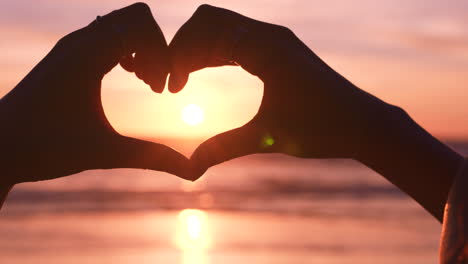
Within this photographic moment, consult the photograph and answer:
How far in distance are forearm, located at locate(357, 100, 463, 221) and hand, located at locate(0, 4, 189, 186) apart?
0.42 meters

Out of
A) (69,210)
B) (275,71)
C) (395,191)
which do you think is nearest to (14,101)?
(275,71)

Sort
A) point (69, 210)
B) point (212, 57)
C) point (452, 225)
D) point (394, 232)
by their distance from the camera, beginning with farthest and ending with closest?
point (69, 210) → point (394, 232) → point (212, 57) → point (452, 225)

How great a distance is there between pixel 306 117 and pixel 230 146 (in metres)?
0.18

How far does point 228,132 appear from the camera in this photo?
1.84 meters

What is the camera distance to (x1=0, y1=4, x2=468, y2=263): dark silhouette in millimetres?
1711

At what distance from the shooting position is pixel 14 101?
1.77 m

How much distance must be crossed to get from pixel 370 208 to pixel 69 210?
765 cm

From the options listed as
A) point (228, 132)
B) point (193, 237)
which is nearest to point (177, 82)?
point (228, 132)

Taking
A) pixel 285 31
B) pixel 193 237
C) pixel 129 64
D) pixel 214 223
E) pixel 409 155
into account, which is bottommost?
pixel 409 155

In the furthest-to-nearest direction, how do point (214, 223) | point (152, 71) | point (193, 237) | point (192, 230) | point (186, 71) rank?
1. point (214, 223)
2. point (192, 230)
3. point (193, 237)
4. point (152, 71)
5. point (186, 71)

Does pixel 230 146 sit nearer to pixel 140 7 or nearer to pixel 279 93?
pixel 279 93

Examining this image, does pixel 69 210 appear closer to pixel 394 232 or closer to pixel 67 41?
pixel 394 232

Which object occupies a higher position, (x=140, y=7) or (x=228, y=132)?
(x=140, y=7)

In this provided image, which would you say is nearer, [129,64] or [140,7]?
[140,7]
